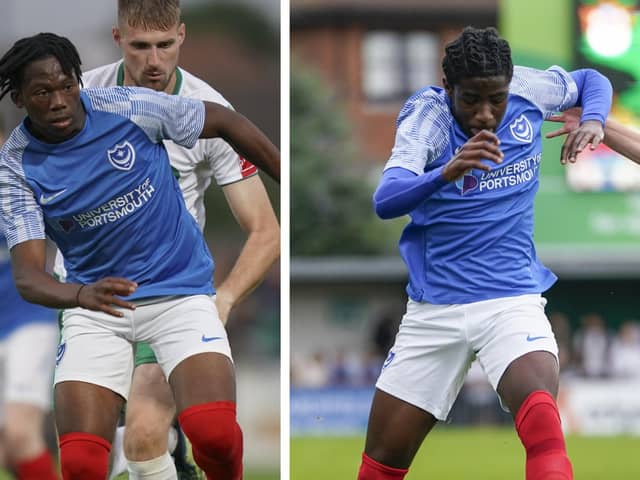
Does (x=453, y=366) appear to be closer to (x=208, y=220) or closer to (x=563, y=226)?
(x=208, y=220)

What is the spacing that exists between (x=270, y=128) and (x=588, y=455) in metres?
11.0

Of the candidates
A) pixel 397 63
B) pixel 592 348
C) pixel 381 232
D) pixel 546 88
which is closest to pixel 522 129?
pixel 546 88

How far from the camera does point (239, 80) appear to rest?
6.84 metres

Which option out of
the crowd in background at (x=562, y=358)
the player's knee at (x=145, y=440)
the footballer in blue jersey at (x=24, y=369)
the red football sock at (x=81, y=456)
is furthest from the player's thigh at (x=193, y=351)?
the crowd in background at (x=562, y=358)

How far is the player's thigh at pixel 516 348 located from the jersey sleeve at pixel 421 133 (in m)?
0.70

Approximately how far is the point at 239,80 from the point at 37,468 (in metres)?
2.71

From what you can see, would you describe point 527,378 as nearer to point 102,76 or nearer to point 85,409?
point 85,409

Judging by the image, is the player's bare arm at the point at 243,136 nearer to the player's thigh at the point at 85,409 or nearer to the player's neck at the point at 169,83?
the player's neck at the point at 169,83

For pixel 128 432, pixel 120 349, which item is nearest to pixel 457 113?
pixel 120 349

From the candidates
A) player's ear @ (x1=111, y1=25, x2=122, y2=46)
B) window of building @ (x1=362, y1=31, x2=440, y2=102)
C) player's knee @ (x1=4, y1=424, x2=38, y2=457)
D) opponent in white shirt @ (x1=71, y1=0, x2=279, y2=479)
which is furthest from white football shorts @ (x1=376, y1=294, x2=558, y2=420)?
Result: window of building @ (x1=362, y1=31, x2=440, y2=102)

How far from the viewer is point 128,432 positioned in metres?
6.46

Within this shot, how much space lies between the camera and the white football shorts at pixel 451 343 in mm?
5652

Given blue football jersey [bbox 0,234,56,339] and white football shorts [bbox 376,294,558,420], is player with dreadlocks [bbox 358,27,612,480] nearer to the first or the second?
white football shorts [bbox 376,294,558,420]

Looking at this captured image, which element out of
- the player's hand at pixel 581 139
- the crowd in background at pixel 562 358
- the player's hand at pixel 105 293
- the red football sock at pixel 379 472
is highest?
the player's hand at pixel 581 139
